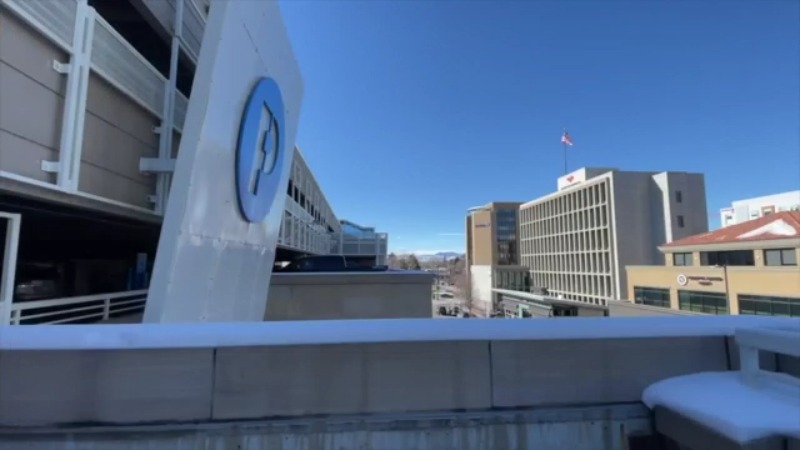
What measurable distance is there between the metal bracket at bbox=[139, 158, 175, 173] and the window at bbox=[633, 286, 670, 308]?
39.1 meters

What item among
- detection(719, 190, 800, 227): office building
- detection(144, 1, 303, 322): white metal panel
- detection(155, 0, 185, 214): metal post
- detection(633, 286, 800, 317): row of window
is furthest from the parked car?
detection(719, 190, 800, 227): office building

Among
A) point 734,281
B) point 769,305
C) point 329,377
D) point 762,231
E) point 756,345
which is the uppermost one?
point 762,231

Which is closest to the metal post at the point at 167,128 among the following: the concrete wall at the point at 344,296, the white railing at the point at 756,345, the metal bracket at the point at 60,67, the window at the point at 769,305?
the metal bracket at the point at 60,67

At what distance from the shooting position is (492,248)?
82500 millimetres

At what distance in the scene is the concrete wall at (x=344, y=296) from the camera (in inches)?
422

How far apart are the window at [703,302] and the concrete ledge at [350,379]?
1380 inches

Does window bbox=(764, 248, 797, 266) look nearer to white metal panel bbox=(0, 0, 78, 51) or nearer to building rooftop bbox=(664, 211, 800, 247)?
building rooftop bbox=(664, 211, 800, 247)

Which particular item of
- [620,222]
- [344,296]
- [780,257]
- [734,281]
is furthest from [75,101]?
[620,222]

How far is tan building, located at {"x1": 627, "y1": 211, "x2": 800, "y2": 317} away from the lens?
25.8 m

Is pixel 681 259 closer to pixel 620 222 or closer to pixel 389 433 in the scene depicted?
pixel 620 222

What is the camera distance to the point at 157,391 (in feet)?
7.91

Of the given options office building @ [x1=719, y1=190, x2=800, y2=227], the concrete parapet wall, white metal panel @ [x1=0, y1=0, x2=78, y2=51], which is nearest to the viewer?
the concrete parapet wall

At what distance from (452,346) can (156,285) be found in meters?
3.36

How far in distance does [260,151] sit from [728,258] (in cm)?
3552
